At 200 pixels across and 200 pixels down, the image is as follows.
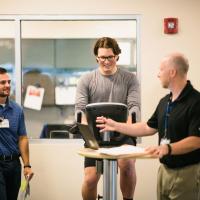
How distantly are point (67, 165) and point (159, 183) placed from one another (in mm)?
1697

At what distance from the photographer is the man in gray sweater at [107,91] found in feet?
10.7

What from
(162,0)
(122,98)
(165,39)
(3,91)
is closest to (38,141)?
(3,91)

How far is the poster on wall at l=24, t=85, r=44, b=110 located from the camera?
14.0 feet

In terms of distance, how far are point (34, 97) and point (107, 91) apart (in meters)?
1.24

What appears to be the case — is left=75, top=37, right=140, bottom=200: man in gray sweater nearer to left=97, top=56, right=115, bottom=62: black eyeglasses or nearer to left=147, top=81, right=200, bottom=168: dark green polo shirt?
left=97, top=56, right=115, bottom=62: black eyeglasses

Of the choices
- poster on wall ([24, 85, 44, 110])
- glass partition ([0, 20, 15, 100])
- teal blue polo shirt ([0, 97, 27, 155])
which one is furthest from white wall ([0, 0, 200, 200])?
teal blue polo shirt ([0, 97, 27, 155])

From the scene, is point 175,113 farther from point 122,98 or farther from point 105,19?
point 105,19

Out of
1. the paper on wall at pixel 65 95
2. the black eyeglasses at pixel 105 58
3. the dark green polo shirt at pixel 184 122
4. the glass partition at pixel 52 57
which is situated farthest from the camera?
the paper on wall at pixel 65 95

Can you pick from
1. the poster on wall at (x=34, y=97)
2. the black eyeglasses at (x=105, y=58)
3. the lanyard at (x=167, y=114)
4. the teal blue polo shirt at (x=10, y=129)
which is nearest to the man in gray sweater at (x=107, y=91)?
the black eyeglasses at (x=105, y=58)

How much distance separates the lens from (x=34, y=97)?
429 cm

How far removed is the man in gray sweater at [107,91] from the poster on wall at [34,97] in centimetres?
105

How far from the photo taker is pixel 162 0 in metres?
4.11

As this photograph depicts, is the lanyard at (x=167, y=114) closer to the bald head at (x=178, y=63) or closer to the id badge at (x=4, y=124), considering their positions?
the bald head at (x=178, y=63)

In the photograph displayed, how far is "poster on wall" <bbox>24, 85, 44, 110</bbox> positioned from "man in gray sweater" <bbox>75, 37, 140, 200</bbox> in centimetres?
105
